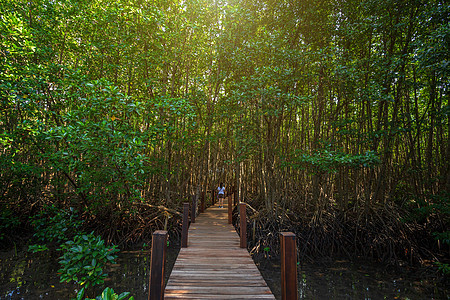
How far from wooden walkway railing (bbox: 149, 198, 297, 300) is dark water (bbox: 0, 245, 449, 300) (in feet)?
6.75

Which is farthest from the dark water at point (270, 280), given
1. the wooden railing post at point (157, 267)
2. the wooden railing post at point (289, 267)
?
the wooden railing post at point (289, 267)

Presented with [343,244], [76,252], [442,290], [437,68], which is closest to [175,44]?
[76,252]

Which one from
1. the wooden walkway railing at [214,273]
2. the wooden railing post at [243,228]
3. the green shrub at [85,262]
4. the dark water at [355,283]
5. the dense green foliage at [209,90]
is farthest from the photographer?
the dark water at [355,283]

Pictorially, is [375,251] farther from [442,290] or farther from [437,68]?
[437,68]

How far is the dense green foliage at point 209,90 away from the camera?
5.40 meters

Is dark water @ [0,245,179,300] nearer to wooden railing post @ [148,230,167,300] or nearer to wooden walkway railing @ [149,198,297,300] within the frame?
wooden walkway railing @ [149,198,297,300]

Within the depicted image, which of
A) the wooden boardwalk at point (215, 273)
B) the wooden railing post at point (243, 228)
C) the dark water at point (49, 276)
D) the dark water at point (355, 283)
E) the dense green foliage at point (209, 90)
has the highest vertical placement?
the dense green foliage at point (209, 90)

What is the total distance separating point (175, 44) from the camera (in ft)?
→ 27.0

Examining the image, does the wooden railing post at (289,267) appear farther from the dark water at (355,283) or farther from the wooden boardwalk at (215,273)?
the dark water at (355,283)

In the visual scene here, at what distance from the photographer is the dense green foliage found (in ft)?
17.7

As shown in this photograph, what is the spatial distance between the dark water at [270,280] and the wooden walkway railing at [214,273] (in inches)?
81.0

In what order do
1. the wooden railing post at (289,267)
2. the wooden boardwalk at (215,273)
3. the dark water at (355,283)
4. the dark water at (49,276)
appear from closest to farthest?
1. the wooden railing post at (289,267)
2. the wooden boardwalk at (215,273)
3. the dark water at (49,276)
4. the dark water at (355,283)

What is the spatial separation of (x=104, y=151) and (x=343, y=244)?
28.2 ft

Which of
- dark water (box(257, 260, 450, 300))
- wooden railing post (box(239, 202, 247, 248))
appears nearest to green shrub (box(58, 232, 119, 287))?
wooden railing post (box(239, 202, 247, 248))
